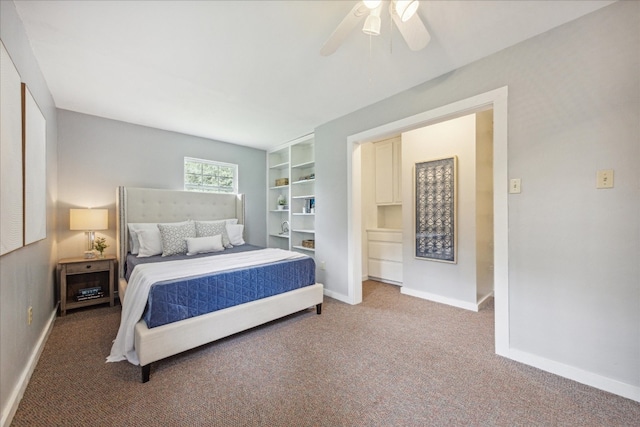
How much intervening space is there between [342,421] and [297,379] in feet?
1.50

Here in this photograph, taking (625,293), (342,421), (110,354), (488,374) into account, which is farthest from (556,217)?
(110,354)

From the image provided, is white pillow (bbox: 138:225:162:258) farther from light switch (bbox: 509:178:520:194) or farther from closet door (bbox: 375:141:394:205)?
light switch (bbox: 509:178:520:194)

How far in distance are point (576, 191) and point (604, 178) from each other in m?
0.15

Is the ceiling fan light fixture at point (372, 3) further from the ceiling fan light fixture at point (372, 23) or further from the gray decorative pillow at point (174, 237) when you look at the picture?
the gray decorative pillow at point (174, 237)

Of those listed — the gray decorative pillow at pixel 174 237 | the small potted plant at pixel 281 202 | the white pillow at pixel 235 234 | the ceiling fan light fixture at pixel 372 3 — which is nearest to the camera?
the ceiling fan light fixture at pixel 372 3

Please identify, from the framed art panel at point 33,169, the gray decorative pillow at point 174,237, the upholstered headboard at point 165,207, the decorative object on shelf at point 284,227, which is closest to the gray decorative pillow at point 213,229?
the gray decorative pillow at point 174,237

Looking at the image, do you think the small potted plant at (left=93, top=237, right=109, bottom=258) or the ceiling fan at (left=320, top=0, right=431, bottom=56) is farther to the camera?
the small potted plant at (left=93, top=237, right=109, bottom=258)

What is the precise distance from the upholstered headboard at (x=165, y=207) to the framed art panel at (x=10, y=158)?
6.30 ft

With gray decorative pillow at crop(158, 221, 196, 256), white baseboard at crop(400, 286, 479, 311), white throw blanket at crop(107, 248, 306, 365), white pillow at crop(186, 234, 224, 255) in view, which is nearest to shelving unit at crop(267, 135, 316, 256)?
white pillow at crop(186, 234, 224, 255)

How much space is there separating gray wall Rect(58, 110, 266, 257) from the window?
118 mm

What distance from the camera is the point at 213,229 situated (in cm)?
384

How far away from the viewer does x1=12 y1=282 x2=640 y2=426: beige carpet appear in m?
1.46

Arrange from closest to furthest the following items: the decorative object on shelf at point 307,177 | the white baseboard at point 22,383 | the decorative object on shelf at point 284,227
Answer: the white baseboard at point 22,383
the decorative object on shelf at point 307,177
the decorative object on shelf at point 284,227

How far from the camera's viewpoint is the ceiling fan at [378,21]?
50.9 inches
